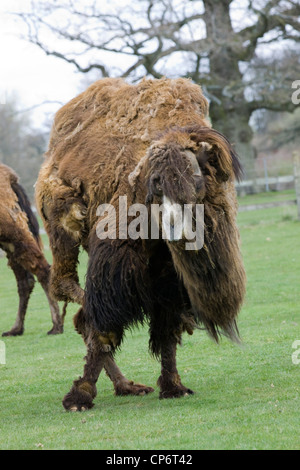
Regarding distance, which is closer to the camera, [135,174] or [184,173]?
[184,173]

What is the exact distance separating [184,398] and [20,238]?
5243mm

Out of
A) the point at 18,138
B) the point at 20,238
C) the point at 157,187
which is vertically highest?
the point at 157,187

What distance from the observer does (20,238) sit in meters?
10.9

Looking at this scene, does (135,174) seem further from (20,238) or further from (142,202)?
(20,238)

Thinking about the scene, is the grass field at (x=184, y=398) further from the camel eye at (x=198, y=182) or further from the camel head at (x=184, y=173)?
the camel eye at (x=198, y=182)

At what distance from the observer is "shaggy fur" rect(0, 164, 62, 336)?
1089 cm

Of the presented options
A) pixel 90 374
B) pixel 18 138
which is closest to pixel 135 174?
pixel 90 374

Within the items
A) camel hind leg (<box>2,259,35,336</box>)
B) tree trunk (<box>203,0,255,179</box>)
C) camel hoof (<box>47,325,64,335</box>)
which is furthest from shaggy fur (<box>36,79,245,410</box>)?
tree trunk (<box>203,0,255,179</box>)

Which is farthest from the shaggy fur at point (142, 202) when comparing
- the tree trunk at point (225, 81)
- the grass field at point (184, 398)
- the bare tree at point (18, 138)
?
the bare tree at point (18, 138)

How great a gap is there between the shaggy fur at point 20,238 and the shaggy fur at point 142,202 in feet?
12.7
